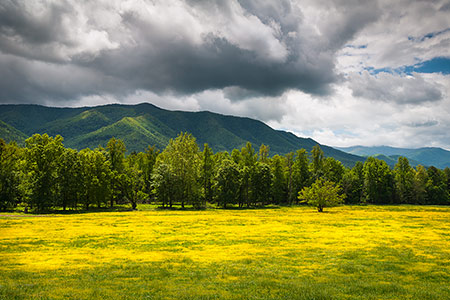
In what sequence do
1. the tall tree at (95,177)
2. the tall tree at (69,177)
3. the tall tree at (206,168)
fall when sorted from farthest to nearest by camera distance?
the tall tree at (206,168) → the tall tree at (95,177) → the tall tree at (69,177)

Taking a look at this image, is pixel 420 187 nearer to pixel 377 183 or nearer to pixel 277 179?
pixel 377 183

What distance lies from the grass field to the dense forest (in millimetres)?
39880

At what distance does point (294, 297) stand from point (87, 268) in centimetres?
1563

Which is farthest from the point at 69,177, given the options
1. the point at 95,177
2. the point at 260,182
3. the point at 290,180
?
the point at 290,180

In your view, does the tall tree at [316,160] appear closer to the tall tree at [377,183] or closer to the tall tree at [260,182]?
the tall tree at [377,183]

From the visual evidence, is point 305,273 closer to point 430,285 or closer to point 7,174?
point 430,285

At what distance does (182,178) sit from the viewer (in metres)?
86.2

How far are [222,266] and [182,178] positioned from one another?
6658 centimetres

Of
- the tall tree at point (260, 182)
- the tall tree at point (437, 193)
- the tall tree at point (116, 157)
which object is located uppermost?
the tall tree at point (116, 157)

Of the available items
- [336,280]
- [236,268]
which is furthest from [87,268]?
[336,280]

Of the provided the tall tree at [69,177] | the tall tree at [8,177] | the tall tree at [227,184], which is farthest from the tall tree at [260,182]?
the tall tree at [8,177]

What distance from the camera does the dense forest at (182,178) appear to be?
7044 centimetres

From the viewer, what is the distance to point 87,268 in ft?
66.8

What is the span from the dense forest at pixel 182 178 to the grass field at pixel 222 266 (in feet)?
131
